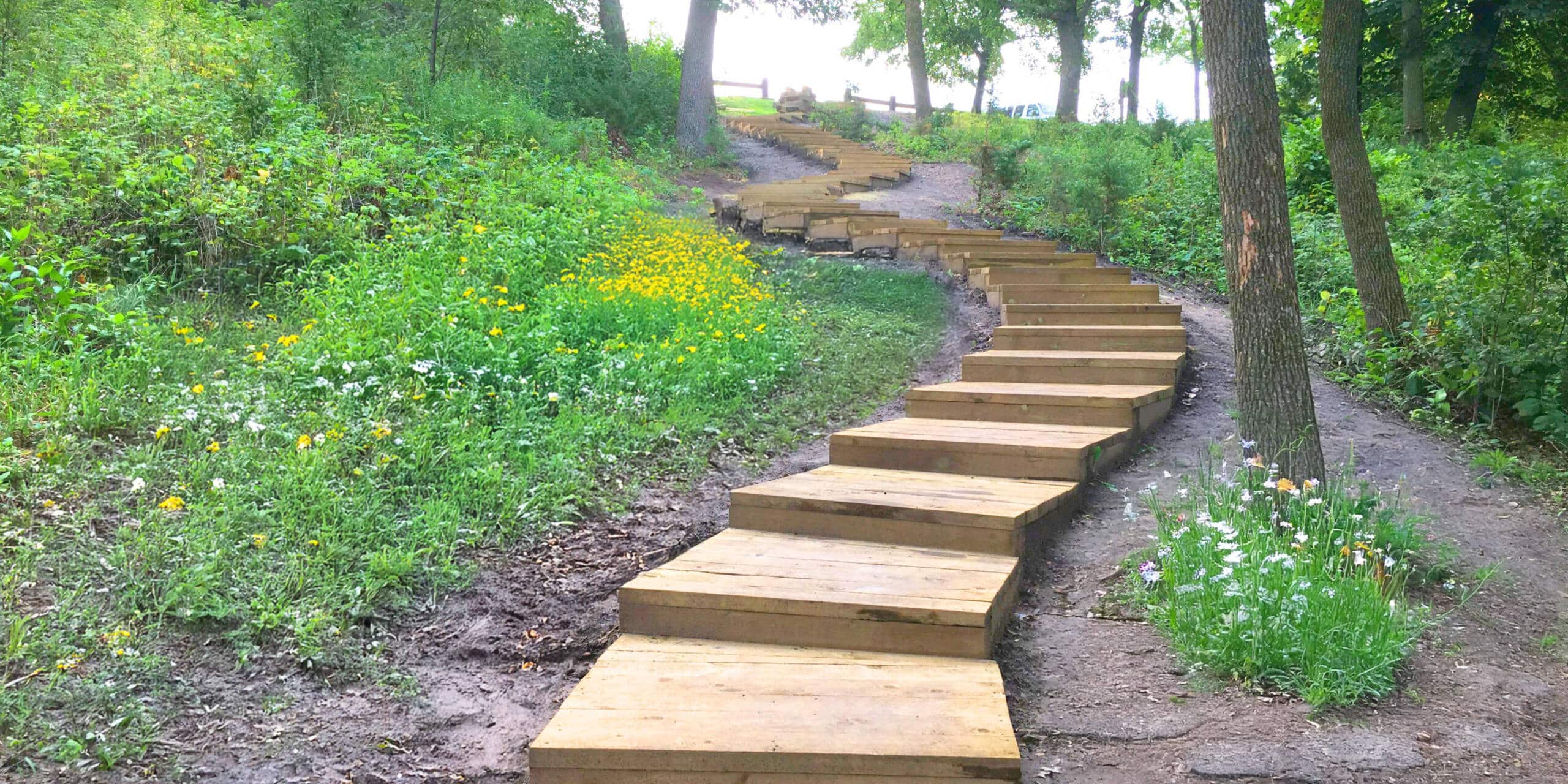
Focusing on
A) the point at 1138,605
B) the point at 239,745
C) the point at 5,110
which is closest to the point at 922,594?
the point at 1138,605

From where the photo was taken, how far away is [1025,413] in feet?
17.7

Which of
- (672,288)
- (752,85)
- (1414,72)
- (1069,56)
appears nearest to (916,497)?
(672,288)

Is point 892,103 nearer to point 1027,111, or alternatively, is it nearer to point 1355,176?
point 1027,111

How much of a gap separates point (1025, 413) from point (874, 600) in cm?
249

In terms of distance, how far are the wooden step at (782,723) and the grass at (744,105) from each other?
2466cm

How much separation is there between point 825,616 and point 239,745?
178 cm

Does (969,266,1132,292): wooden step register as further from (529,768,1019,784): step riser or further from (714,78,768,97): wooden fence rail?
(714,78,768,97): wooden fence rail

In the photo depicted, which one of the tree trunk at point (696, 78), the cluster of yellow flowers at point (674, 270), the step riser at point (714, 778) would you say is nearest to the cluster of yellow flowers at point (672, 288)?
the cluster of yellow flowers at point (674, 270)

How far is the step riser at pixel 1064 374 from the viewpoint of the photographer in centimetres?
577

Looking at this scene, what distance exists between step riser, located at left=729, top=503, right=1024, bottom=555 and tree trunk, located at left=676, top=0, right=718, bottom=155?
1457 centimetres

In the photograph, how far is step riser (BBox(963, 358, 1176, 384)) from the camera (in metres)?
5.77

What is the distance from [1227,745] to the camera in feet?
8.53

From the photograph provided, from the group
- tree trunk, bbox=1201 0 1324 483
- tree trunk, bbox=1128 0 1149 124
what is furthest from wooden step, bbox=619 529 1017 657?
tree trunk, bbox=1128 0 1149 124

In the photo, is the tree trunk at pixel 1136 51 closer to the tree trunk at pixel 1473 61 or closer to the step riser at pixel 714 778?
the tree trunk at pixel 1473 61
